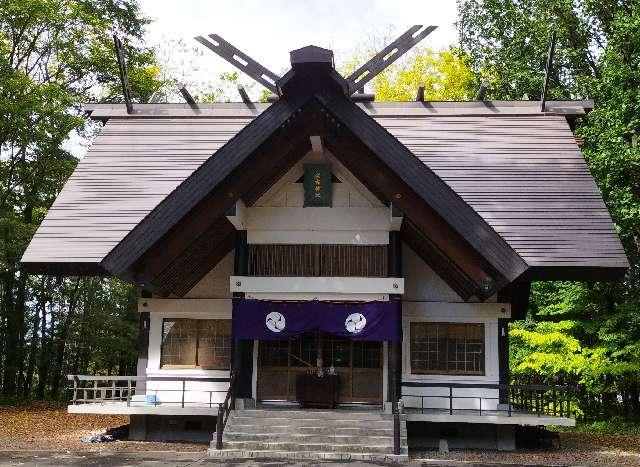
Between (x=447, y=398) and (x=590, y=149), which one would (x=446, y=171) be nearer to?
(x=447, y=398)

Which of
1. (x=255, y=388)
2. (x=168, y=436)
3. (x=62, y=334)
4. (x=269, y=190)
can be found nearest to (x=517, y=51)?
(x=269, y=190)

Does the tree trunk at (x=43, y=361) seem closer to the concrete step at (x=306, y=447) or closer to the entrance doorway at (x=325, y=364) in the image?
the entrance doorway at (x=325, y=364)

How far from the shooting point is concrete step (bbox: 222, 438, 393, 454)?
10.7 m

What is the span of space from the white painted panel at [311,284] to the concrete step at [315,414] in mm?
2276

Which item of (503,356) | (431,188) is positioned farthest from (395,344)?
(431,188)

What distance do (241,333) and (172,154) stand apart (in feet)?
16.7

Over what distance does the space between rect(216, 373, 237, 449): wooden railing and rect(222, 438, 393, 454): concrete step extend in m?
0.19

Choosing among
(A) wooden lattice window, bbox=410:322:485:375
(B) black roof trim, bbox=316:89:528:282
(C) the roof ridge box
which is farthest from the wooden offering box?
(C) the roof ridge box

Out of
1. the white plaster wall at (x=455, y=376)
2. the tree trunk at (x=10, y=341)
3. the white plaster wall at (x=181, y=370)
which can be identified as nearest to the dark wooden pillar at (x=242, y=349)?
the white plaster wall at (x=181, y=370)

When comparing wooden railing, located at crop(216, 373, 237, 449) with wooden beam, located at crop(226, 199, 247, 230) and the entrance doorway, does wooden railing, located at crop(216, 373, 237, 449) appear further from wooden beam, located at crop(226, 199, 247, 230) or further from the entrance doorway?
wooden beam, located at crop(226, 199, 247, 230)

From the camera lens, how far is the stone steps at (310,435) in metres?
10.6

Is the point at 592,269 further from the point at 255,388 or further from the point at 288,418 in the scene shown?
the point at 255,388

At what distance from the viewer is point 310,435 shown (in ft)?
36.3

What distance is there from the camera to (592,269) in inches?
443
